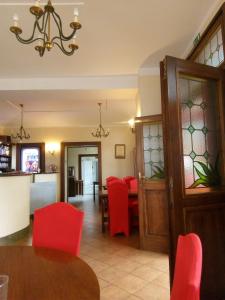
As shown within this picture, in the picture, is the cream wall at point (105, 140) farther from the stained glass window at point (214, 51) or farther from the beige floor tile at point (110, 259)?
the stained glass window at point (214, 51)

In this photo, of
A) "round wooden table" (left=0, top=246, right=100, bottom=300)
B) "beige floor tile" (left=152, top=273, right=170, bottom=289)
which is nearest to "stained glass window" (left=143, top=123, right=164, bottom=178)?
"beige floor tile" (left=152, top=273, right=170, bottom=289)

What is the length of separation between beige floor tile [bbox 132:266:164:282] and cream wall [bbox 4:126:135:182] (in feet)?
16.9

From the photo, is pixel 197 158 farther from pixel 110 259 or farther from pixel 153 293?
pixel 110 259

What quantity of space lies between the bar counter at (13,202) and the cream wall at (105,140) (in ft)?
12.5

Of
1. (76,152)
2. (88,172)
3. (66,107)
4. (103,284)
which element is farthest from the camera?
(88,172)

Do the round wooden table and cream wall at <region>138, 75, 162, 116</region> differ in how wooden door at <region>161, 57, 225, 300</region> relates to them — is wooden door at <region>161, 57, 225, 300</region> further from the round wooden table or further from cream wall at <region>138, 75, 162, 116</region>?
cream wall at <region>138, 75, 162, 116</region>

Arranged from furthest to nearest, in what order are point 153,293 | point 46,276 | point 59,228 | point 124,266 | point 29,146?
point 29,146
point 124,266
point 153,293
point 59,228
point 46,276

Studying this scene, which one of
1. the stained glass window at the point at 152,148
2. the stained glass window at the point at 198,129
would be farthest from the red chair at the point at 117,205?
the stained glass window at the point at 198,129

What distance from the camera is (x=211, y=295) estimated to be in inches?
75.8

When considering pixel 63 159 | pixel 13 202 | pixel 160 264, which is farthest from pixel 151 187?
pixel 63 159

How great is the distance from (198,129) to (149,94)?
191 centimetres

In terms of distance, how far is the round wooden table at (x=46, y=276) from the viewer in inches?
35.2

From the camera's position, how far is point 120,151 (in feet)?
26.3

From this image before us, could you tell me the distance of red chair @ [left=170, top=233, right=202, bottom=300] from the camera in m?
0.61
